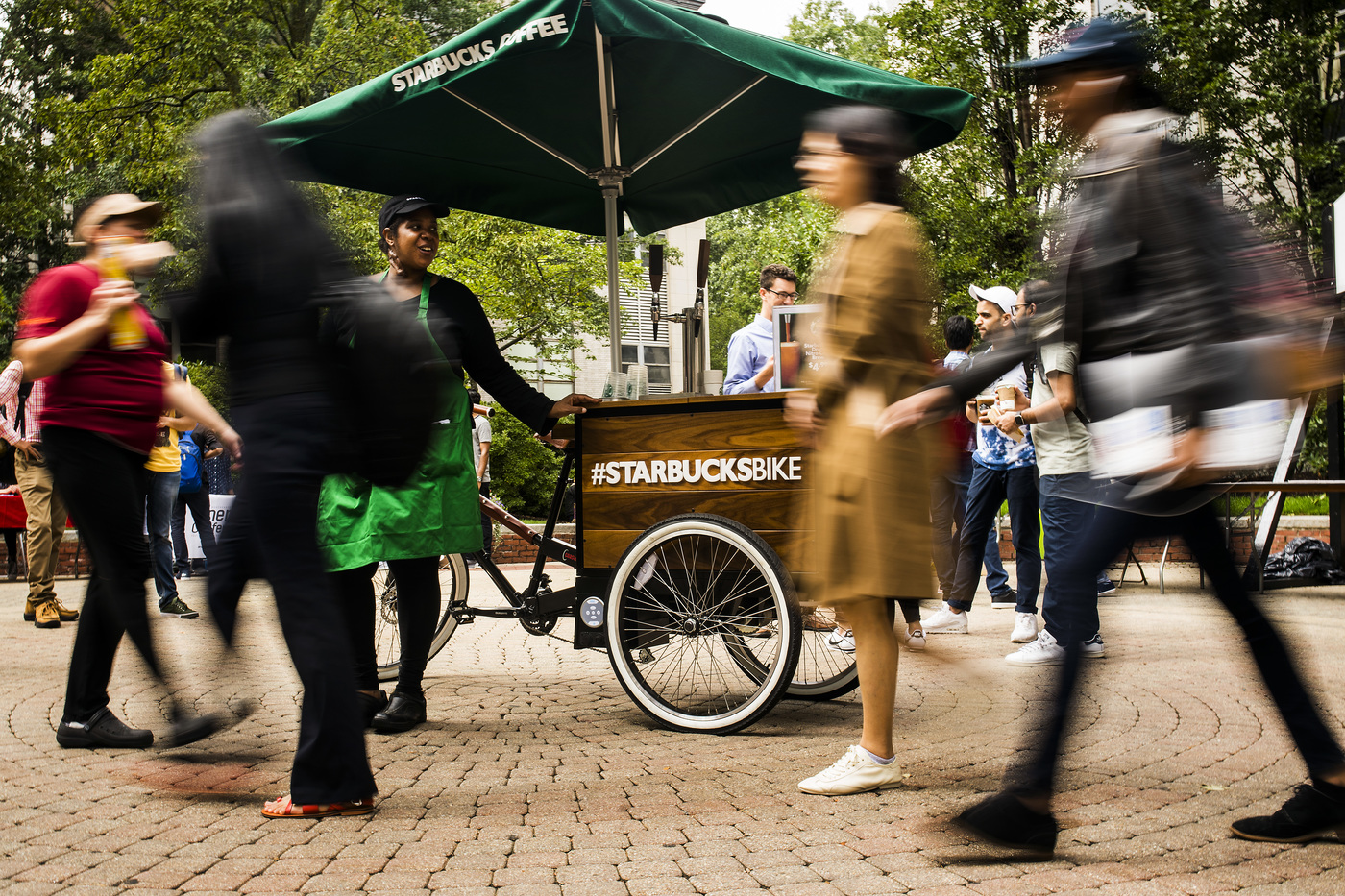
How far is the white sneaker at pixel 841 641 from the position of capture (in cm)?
495

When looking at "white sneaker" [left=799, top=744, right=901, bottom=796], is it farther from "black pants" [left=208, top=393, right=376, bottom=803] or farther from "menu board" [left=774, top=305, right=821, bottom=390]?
"menu board" [left=774, top=305, right=821, bottom=390]

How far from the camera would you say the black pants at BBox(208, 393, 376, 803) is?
9.44 feet

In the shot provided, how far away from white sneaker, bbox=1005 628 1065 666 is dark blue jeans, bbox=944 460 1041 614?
0.74 metres

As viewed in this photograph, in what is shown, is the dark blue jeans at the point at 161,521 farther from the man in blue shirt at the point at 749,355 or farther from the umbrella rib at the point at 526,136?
the man in blue shirt at the point at 749,355

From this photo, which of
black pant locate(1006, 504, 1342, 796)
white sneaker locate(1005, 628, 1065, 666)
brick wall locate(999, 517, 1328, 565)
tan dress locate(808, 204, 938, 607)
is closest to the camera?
black pant locate(1006, 504, 1342, 796)

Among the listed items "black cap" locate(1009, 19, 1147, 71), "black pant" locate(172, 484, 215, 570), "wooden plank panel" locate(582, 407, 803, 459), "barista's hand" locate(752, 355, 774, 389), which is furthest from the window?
"black cap" locate(1009, 19, 1147, 71)

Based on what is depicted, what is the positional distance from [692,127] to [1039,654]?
331 centimetres

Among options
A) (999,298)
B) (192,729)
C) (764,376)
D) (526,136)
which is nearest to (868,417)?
(192,729)

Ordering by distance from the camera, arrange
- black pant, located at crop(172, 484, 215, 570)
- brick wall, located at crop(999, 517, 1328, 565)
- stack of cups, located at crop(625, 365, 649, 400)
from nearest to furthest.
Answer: stack of cups, located at crop(625, 365, 649, 400) → black pant, located at crop(172, 484, 215, 570) → brick wall, located at crop(999, 517, 1328, 565)

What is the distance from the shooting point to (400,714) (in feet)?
14.1

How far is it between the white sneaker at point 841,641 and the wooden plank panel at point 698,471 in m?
1.08

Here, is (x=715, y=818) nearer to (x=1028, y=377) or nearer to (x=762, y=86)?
(x=762, y=86)

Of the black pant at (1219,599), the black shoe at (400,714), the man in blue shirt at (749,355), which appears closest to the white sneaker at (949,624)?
the man in blue shirt at (749,355)

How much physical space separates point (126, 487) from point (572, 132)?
306cm
